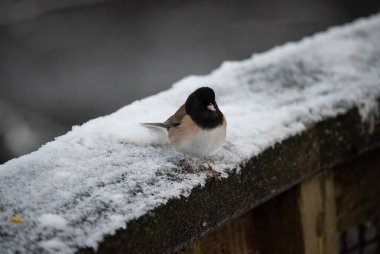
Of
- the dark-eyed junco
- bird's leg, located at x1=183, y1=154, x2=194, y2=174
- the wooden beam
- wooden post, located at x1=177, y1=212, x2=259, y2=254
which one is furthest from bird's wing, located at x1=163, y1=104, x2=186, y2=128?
the wooden beam

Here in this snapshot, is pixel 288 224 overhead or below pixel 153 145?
below

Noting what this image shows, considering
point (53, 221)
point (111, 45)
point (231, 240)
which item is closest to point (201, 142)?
point (231, 240)

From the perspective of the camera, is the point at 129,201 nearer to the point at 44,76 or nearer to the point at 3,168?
the point at 3,168

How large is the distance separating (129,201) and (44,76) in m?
5.57

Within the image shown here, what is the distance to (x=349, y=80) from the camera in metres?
2.49

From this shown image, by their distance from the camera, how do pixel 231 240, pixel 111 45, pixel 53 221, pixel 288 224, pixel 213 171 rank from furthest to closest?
pixel 111 45, pixel 288 224, pixel 231 240, pixel 213 171, pixel 53 221

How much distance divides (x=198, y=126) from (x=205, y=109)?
0.08 meters

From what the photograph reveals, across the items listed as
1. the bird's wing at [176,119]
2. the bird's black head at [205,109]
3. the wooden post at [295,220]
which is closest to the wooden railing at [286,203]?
the wooden post at [295,220]

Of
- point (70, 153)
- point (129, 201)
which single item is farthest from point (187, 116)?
point (129, 201)

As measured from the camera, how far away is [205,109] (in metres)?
2.02

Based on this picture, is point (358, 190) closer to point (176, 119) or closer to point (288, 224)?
point (288, 224)

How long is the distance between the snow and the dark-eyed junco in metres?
0.05

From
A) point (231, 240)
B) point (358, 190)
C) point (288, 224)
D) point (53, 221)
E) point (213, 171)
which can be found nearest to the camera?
point (53, 221)

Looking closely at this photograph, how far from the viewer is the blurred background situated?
5.75 m
